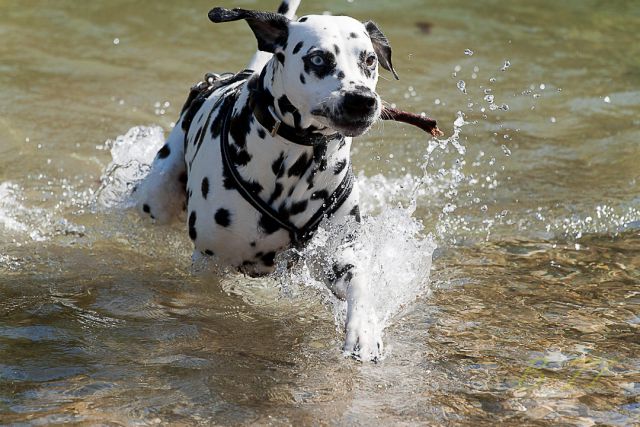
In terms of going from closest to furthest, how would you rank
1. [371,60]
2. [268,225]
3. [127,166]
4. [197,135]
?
[371,60]
[268,225]
[197,135]
[127,166]

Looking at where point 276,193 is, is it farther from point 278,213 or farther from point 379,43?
point 379,43

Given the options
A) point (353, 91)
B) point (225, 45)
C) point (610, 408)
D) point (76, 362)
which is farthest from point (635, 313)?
point (225, 45)

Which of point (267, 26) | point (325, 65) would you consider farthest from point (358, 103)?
point (267, 26)

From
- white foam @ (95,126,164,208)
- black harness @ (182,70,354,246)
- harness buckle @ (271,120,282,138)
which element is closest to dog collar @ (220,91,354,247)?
black harness @ (182,70,354,246)

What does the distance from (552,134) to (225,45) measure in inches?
147

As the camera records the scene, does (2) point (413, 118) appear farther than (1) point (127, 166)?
No

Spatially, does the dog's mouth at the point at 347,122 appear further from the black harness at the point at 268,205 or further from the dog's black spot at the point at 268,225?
the dog's black spot at the point at 268,225

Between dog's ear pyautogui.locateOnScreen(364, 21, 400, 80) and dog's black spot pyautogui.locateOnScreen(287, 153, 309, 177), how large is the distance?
0.60 metres

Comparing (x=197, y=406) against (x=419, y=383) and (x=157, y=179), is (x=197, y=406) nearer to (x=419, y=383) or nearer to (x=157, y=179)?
(x=419, y=383)

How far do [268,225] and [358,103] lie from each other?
0.92 m

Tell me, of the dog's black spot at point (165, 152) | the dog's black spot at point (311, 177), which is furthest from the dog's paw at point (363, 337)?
the dog's black spot at point (165, 152)

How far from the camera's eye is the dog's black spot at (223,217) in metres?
4.94

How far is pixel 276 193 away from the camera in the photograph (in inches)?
192

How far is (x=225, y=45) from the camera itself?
10.7 m
